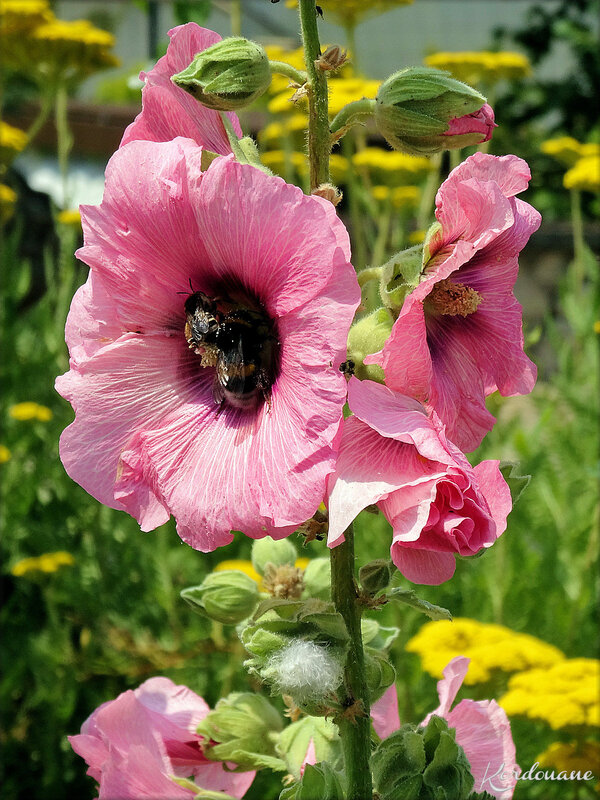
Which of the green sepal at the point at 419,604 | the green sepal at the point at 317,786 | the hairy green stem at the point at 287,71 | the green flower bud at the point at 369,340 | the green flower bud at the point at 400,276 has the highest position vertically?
the hairy green stem at the point at 287,71

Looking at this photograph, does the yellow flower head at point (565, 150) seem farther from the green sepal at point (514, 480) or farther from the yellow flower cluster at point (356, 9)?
the green sepal at point (514, 480)

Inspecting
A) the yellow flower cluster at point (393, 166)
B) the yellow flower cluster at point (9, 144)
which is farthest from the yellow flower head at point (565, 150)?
the yellow flower cluster at point (9, 144)

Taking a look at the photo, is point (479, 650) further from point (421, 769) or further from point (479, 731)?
point (421, 769)

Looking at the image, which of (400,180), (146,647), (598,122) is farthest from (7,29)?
(598,122)

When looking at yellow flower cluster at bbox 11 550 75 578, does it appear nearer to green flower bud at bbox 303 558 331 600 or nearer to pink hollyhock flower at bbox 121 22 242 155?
green flower bud at bbox 303 558 331 600

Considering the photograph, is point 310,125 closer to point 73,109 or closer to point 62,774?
point 62,774

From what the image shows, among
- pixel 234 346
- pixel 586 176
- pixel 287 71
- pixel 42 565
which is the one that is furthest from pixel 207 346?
pixel 586 176
